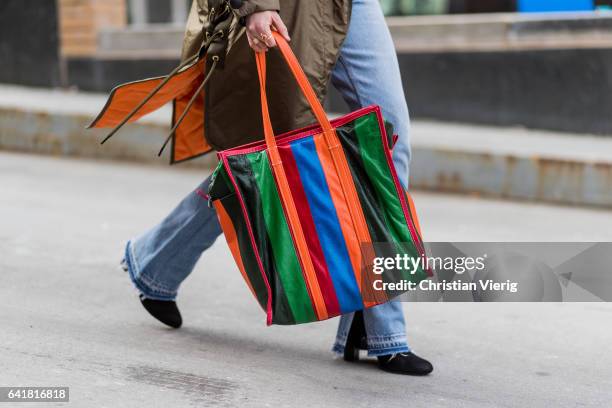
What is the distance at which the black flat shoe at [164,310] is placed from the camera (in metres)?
3.44

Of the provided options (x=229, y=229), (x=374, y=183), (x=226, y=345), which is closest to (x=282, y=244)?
(x=229, y=229)

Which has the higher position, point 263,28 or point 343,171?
point 263,28

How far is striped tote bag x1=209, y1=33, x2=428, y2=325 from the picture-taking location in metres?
2.79

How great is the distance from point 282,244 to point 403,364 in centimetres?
57

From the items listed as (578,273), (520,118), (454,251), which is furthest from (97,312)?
(520,118)

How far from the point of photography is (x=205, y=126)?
3.07 m

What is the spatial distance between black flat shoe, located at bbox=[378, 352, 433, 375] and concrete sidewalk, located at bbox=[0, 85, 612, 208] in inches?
134

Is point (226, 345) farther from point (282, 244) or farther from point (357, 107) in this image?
point (357, 107)

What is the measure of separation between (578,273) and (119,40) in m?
6.60

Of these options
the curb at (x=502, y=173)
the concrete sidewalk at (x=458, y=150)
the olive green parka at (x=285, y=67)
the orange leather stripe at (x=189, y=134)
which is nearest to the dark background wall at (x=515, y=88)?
the concrete sidewalk at (x=458, y=150)

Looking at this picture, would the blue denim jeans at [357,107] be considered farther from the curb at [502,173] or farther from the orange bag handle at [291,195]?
the curb at [502,173]

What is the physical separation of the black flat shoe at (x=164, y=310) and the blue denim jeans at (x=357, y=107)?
17 centimetres

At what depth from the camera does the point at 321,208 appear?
2.80 m

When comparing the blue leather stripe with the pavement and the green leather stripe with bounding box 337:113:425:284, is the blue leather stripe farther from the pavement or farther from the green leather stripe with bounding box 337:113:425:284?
the pavement
